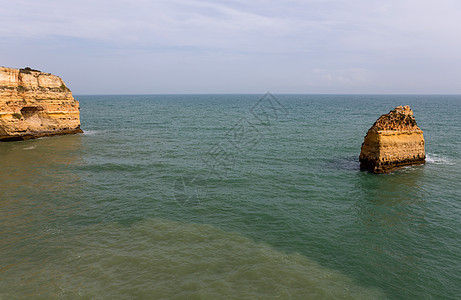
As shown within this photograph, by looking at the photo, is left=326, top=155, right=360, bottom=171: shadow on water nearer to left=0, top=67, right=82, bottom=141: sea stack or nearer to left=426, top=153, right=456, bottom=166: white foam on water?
left=426, top=153, right=456, bottom=166: white foam on water

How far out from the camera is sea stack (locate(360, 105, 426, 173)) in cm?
2964

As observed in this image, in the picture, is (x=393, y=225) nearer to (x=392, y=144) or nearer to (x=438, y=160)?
(x=392, y=144)

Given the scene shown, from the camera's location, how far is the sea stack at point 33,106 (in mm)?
42406

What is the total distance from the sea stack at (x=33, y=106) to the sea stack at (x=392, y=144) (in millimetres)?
48042

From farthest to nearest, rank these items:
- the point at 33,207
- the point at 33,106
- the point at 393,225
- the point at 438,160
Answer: the point at 33,106, the point at 438,160, the point at 33,207, the point at 393,225

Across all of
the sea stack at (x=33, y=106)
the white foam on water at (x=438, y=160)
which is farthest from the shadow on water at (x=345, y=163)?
the sea stack at (x=33, y=106)

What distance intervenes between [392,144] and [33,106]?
5095 centimetres

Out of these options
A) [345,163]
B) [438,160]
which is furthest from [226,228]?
[438,160]

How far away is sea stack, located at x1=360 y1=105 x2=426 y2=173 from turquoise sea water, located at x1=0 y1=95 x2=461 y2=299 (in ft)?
4.23

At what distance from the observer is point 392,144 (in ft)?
98.7

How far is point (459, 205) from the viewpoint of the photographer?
2239cm

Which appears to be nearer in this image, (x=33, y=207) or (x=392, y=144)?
(x=33, y=207)

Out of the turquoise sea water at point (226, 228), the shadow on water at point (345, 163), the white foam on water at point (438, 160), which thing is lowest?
the turquoise sea water at point (226, 228)

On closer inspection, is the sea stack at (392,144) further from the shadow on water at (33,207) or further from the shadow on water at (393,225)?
the shadow on water at (33,207)
